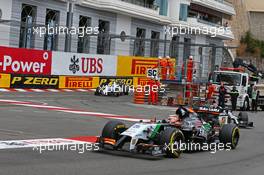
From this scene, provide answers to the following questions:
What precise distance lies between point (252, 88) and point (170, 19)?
79.8ft

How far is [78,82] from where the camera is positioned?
33438 millimetres

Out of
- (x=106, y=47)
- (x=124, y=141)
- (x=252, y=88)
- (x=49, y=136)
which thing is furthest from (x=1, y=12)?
(x=124, y=141)

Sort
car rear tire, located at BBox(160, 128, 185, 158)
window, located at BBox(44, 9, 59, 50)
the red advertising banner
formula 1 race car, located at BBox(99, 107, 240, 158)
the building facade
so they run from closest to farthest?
formula 1 race car, located at BBox(99, 107, 240, 158) < car rear tire, located at BBox(160, 128, 185, 158) < the red advertising banner < the building facade < window, located at BBox(44, 9, 59, 50)

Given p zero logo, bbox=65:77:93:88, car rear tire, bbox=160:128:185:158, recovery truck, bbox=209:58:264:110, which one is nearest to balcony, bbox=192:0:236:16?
recovery truck, bbox=209:58:264:110

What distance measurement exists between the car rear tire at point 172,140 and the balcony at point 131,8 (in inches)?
1258

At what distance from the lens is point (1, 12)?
36.2 m

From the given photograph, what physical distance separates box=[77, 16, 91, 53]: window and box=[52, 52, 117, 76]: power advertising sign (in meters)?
2.71

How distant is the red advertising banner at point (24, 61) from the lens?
28.7 meters

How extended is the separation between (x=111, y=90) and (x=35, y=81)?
236 inches

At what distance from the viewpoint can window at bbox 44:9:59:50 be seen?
37312mm

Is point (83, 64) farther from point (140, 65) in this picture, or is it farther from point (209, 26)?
point (209, 26)

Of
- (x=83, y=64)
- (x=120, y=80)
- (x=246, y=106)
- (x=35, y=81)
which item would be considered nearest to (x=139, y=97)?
(x=83, y=64)

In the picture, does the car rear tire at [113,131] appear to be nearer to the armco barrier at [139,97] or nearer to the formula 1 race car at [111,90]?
the armco barrier at [139,97]

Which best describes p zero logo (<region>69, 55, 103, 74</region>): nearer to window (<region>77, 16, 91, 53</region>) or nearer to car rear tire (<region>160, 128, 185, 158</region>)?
window (<region>77, 16, 91, 53</region>)
